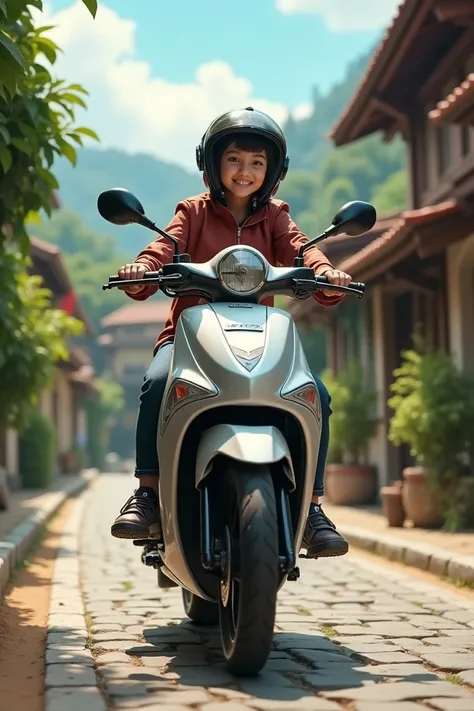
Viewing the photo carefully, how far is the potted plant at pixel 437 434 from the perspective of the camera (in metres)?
11.3

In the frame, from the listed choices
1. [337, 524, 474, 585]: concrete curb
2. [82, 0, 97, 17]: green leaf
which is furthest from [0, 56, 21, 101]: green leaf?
[337, 524, 474, 585]: concrete curb

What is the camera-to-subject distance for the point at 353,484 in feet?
55.7

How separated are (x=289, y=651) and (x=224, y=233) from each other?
1.85 m

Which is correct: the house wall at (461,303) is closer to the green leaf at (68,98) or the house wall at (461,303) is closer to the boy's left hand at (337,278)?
the green leaf at (68,98)

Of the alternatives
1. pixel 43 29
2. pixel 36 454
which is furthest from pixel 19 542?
pixel 36 454

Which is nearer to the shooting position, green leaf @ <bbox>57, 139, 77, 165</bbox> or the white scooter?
the white scooter

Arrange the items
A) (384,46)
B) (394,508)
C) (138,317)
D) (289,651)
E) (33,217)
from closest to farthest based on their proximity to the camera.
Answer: (289,651)
(33,217)
(394,508)
(384,46)
(138,317)

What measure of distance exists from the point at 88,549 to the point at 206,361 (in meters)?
6.82

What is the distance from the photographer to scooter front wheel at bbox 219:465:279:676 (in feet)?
12.4

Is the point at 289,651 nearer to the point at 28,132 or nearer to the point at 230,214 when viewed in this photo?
the point at 230,214

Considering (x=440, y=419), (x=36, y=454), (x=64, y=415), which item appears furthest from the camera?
(x=64, y=415)

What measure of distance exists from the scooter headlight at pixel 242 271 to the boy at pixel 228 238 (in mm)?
334

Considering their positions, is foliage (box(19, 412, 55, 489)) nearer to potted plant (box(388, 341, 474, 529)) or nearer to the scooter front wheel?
potted plant (box(388, 341, 474, 529))

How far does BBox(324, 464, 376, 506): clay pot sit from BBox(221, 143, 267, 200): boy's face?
12415 millimetres
